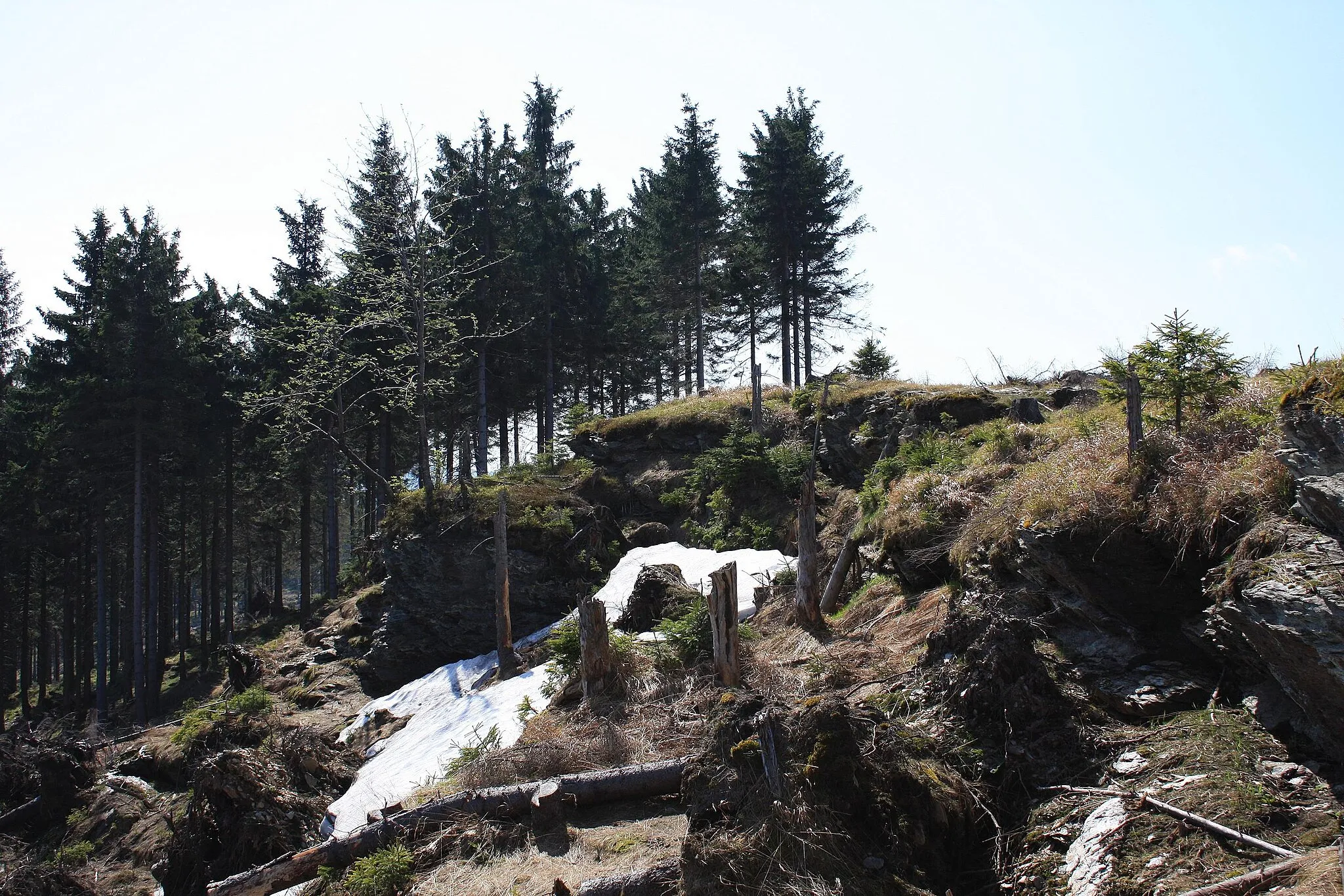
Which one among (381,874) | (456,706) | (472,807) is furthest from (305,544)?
(381,874)

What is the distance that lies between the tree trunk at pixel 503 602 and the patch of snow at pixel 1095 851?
11639 mm

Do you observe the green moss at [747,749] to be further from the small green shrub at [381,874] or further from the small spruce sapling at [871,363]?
the small spruce sapling at [871,363]

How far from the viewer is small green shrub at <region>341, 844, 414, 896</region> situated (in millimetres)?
6941

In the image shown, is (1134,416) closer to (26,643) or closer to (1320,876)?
(1320,876)

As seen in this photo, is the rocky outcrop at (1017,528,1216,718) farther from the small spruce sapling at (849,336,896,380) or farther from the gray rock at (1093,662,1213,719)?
the small spruce sapling at (849,336,896,380)

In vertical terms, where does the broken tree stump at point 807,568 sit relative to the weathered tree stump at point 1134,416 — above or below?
below

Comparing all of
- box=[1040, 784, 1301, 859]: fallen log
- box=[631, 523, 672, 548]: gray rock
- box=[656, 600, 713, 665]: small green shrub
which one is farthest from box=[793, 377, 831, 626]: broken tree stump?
box=[631, 523, 672, 548]: gray rock

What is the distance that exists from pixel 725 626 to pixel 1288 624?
606 centimetres

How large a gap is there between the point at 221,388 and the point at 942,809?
29466mm

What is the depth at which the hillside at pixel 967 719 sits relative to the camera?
4.87 metres

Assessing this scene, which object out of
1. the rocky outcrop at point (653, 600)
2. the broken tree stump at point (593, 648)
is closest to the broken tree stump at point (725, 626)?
the broken tree stump at point (593, 648)

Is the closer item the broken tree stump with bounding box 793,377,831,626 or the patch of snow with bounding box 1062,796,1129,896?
the patch of snow with bounding box 1062,796,1129,896

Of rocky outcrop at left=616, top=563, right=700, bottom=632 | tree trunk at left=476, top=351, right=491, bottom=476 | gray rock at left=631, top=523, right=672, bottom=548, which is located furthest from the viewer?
tree trunk at left=476, top=351, right=491, bottom=476

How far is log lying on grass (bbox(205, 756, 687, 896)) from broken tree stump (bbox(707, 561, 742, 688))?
1.90 m
